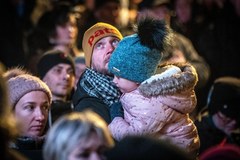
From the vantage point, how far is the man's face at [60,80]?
764 centimetres

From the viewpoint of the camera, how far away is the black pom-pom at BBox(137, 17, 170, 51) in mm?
5457

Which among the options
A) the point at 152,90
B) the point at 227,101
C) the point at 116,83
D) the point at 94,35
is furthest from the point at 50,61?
the point at 152,90

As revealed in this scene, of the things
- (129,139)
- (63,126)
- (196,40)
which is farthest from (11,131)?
(196,40)

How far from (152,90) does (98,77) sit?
0.71 meters

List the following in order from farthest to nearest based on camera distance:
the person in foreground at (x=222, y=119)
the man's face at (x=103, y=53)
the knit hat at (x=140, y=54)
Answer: the person in foreground at (x=222, y=119), the man's face at (x=103, y=53), the knit hat at (x=140, y=54)

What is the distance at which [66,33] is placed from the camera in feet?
→ 30.1

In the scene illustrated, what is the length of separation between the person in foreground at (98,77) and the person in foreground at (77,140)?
1.33 meters

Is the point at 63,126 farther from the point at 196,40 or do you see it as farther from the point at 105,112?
the point at 196,40

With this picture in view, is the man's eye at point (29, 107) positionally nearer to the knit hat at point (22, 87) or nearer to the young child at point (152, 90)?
the knit hat at point (22, 87)

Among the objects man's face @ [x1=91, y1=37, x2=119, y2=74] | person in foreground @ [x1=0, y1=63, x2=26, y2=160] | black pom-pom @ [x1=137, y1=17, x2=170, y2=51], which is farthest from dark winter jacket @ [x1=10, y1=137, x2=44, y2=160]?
person in foreground @ [x1=0, y1=63, x2=26, y2=160]

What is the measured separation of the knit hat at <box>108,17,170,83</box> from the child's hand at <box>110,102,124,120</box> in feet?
0.81

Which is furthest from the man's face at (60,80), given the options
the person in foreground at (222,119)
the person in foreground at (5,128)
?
the person in foreground at (5,128)

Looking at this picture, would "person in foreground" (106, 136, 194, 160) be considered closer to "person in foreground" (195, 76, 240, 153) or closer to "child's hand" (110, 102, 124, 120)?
"child's hand" (110, 102, 124, 120)

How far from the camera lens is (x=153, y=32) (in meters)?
5.50
